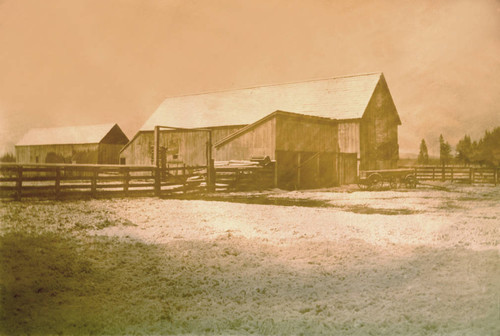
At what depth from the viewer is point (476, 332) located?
3488 millimetres

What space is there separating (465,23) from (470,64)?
0.73 m

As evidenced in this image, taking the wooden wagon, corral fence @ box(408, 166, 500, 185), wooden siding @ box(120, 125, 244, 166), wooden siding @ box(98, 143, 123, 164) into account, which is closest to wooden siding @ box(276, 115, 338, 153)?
the wooden wagon

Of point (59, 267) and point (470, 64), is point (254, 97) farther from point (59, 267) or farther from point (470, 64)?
point (59, 267)

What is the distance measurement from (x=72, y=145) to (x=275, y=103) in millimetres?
19587

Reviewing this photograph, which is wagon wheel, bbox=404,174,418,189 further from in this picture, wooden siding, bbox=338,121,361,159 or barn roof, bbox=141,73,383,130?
barn roof, bbox=141,73,383,130

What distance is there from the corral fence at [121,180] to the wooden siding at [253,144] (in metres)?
1.61

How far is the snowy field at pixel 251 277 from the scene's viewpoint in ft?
12.3

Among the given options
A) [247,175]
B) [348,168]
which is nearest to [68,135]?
[247,175]

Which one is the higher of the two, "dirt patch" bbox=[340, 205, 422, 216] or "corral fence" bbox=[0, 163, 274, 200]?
"corral fence" bbox=[0, 163, 274, 200]

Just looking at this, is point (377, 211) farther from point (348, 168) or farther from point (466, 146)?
point (348, 168)

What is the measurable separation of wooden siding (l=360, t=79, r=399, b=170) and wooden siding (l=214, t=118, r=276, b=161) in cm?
704

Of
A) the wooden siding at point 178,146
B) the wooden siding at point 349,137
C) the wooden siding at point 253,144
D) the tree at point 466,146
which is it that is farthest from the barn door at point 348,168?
the tree at point 466,146

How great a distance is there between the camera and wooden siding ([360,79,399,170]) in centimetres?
2588

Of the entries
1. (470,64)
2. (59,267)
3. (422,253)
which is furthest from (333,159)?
(59,267)
